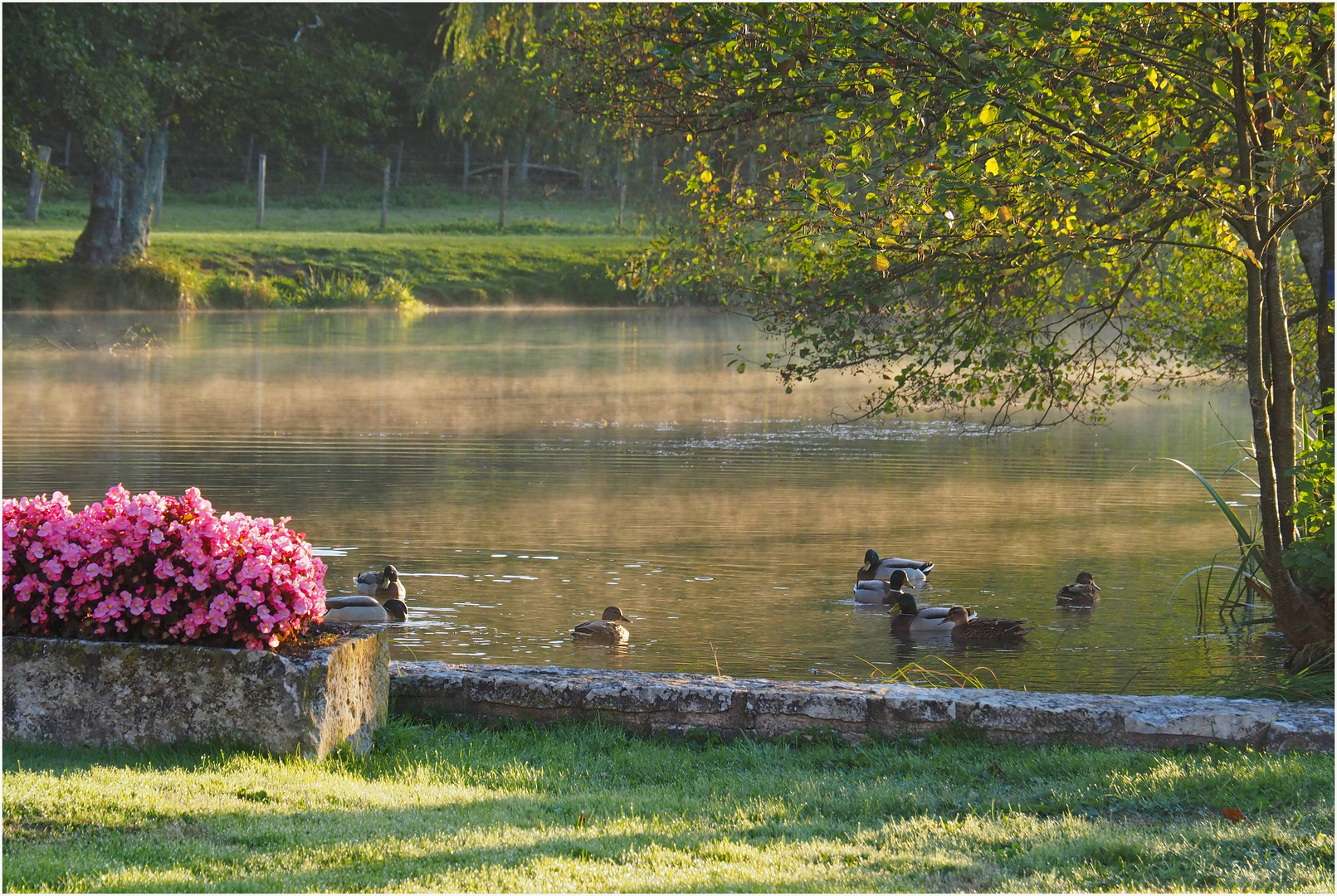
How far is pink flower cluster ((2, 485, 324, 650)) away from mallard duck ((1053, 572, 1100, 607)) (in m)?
6.49

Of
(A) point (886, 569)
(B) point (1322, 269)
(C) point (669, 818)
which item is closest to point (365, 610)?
(A) point (886, 569)

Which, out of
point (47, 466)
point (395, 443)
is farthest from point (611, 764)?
point (395, 443)

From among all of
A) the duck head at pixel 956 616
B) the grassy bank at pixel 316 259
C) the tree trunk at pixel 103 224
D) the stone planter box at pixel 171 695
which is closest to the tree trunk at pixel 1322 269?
the duck head at pixel 956 616

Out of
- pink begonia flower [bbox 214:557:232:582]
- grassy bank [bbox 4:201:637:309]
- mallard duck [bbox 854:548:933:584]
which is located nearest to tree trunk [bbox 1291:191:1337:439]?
mallard duck [bbox 854:548:933:584]

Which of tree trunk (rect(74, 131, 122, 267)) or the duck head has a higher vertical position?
tree trunk (rect(74, 131, 122, 267))

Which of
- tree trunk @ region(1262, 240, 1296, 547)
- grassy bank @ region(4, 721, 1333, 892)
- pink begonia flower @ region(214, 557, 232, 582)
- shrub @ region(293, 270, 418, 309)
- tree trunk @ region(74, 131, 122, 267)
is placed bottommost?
grassy bank @ region(4, 721, 1333, 892)

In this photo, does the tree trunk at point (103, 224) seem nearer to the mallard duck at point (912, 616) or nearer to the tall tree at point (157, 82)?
the tall tree at point (157, 82)

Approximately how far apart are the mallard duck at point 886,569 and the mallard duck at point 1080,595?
109 centimetres

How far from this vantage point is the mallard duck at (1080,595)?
11.9 m

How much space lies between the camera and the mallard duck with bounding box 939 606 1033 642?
11.0 metres

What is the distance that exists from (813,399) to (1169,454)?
847 centimetres

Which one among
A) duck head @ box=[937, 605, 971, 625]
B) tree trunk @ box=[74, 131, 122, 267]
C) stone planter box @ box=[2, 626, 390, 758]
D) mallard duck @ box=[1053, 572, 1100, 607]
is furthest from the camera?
tree trunk @ box=[74, 131, 122, 267]

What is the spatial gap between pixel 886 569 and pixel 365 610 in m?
4.02

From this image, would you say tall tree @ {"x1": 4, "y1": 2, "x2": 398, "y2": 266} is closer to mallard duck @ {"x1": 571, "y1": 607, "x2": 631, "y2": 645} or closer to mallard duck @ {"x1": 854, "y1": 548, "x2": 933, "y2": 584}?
mallard duck @ {"x1": 854, "y1": 548, "x2": 933, "y2": 584}
